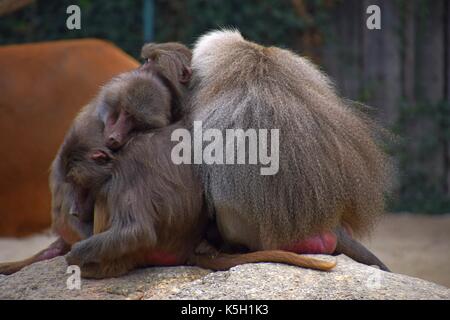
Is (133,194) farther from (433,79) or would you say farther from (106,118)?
(433,79)

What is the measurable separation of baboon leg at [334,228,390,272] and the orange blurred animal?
149 inches

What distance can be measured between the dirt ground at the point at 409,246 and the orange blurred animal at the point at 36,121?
0.87 ft

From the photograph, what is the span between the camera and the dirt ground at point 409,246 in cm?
650

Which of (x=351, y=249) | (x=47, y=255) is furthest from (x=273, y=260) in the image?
(x=47, y=255)

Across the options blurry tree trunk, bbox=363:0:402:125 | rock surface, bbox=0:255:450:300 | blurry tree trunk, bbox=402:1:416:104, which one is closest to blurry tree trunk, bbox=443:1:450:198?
blurry tree trunk, bbox=402:1:416:104

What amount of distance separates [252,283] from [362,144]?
92cm

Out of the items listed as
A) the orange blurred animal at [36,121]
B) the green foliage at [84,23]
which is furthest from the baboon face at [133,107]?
the green foliage at [84,23]

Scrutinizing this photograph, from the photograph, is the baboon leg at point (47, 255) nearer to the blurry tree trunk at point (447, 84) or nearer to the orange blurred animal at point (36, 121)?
the orange blurred animal at point (36, 121)

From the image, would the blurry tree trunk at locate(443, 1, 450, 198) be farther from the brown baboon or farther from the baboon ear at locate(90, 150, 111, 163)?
the baboon ear at locate(90, 150, 111, 163)

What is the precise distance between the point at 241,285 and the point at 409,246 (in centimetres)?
419

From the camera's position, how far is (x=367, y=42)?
29.1 feet

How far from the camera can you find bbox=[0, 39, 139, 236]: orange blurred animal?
7320 millimetres

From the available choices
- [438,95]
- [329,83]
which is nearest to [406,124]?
[438,95]

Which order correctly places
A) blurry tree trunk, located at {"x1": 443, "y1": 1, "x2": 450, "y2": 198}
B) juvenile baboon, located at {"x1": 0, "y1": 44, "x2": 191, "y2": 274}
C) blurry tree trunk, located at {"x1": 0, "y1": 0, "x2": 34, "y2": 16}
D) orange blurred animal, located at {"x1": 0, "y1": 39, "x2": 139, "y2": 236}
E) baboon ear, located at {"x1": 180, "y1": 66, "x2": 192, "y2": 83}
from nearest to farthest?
juvenile baboon, located at {"x1": 0, "y1": 44, "x2": 191, "y2": 274}, baboon ear, located at {"x1": 180, "y1": 66, "x2": 192, "y2": 83}, blurry tree trunk, located at {"x1": 0, "y1": 0, "x2": 34, "y2": 16}, orange blurred animal, located at {"x1": 0, "y1": 39, "x2": 139, "y2": 236}, blurry tree trunk, located at {"x1": 443, "y1": 1, "x2": 450, "y2": 198}
